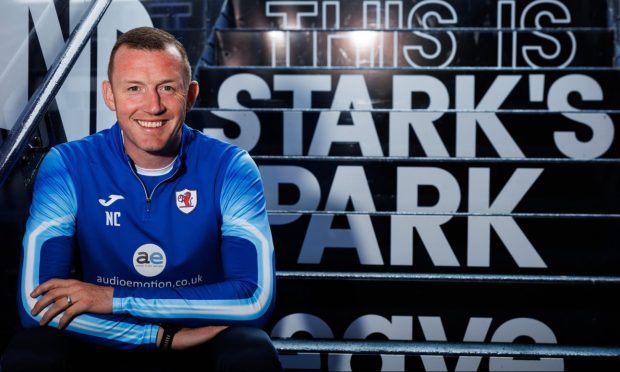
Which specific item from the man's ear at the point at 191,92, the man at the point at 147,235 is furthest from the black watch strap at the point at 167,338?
the man's ear at the point at 191,92

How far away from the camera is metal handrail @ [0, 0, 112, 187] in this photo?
5.05 feet

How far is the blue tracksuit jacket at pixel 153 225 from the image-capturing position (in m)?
1.37

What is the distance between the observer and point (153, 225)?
1.44 m

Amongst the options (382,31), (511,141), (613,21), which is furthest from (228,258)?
(613,21)

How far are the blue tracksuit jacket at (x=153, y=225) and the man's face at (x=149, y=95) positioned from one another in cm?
8

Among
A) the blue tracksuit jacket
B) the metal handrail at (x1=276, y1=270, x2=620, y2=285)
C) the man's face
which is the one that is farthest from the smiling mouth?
the metal handrail at (x1=276, y1=270, x2=620, y2=285)

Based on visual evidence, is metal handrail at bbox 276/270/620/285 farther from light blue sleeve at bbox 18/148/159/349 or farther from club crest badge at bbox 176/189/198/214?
light blue sleeve at bbox 18/148/159/349

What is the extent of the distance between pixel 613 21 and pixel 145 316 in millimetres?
2757

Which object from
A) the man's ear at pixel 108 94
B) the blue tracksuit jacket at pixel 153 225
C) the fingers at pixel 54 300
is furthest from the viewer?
the man's ear at pixel 108 94

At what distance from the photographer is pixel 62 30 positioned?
1944 mm

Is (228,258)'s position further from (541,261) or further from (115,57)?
(541,261)

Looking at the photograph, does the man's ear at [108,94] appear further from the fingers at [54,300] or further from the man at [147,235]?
the fingers at [54,300]

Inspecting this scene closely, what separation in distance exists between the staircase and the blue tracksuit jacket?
676 mm

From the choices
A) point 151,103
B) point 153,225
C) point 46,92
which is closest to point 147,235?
point 153,225
